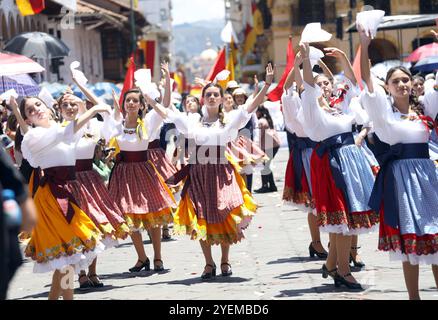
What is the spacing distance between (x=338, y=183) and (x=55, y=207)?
7.70ft

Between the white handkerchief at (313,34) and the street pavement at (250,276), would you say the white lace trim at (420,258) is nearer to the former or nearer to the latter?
the street pavement at (250,276)

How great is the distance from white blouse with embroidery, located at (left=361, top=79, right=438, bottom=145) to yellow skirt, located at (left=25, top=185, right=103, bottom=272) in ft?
8.43

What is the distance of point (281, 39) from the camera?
193 feet

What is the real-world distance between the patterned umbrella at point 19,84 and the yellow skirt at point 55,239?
848 centimetres

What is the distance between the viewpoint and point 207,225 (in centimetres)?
1060

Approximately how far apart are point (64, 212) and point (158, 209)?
2.59m

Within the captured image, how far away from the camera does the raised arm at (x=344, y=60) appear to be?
9383 millimetres

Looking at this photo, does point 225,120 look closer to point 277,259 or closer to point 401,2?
point 277,259

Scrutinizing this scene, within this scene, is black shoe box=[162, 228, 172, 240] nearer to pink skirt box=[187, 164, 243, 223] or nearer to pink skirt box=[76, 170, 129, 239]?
pink skirt box=[187, 164, 243, 223]

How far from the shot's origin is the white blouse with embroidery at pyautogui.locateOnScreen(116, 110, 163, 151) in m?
11.5

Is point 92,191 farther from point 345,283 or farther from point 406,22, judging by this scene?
point 406,22

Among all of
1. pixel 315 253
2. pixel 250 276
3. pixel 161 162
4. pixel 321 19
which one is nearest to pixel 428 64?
pixel 161 162

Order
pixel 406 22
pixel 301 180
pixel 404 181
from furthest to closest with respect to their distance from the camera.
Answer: pixel 406 22
pixel 301 180
pixel 404 181

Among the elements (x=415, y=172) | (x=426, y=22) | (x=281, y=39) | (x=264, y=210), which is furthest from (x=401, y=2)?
(x=415, y=172)
